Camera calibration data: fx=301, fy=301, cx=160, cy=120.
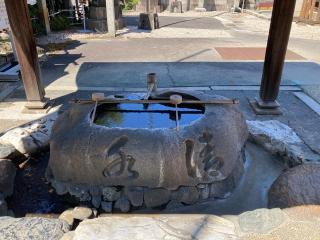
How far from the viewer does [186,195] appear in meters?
3.80

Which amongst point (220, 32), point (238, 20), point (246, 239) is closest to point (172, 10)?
point (238, 20)

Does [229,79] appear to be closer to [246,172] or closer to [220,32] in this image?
[246,172]

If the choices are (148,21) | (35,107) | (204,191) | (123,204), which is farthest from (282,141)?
(148,21)

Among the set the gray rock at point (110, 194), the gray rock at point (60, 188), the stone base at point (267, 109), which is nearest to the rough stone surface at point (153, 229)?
the gray rock at point (110, 194)

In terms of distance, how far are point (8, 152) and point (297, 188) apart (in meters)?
4.03

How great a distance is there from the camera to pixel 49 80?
8422mm

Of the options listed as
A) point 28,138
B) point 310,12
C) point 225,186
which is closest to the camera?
point 225,186

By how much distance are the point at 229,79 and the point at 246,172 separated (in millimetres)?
4337

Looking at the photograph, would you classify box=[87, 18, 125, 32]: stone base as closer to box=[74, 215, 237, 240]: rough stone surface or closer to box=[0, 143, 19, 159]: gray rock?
box=[0, 143, 19, 159]: gray rock

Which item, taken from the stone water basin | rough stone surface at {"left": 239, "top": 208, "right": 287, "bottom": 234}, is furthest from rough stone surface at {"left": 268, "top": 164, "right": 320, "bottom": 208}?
the stone water basin

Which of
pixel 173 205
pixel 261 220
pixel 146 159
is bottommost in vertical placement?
pixel 173 205

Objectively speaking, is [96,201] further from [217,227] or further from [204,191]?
[217,227]

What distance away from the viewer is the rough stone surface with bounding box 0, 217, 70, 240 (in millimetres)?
2850

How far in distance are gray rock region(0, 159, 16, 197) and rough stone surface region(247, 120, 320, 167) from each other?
12.7ft
